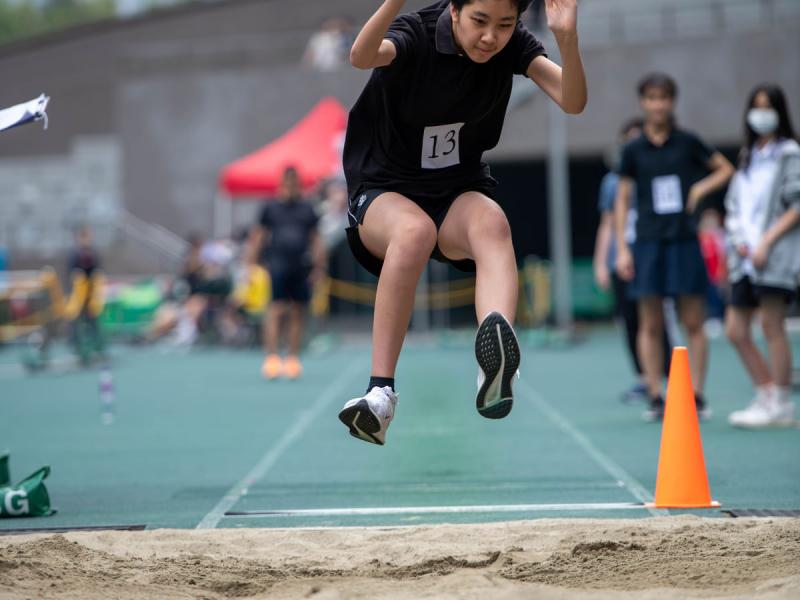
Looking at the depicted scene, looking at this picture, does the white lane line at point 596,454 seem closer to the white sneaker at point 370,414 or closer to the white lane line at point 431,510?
the white lane line at point 431,510

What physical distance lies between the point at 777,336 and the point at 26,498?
5039 millimetres

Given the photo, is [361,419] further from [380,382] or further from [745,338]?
[745,338]

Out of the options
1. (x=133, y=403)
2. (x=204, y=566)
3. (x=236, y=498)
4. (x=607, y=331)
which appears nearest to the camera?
(x=204, y=566)

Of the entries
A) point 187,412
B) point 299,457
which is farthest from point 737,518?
point 187,412

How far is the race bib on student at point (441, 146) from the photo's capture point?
14.9ft

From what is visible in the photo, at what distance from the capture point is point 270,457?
7.10 m

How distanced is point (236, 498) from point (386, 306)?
5.41ft

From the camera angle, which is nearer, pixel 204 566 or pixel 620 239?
pixel 204 566

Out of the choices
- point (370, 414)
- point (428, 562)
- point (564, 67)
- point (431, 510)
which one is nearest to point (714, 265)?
point (431, 510)

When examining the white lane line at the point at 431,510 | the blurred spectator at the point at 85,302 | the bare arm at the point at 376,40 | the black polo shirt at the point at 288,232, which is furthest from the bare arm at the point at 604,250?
the blurred spectator at the point at 85,302

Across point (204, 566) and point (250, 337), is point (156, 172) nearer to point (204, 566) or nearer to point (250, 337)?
point (250, 337)

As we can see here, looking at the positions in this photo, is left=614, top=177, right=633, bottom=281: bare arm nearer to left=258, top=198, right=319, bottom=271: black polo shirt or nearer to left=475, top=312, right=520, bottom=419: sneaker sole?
left=475, top=312, right=520, bottom=419: sneaker sole

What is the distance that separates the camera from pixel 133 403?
10.8 metres

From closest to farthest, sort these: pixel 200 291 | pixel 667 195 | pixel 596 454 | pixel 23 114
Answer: pixel 23 114 < pixel 596 454 < pixel 667 195 < pixel 200 291
